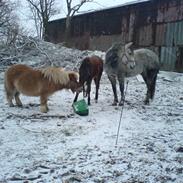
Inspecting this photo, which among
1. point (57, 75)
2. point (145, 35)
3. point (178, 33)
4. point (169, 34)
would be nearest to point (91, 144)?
point (57, 75)

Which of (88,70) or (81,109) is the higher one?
(88,70)

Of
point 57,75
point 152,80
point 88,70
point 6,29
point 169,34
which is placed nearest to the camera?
point 57,75

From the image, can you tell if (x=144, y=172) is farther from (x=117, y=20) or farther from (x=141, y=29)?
(x=117, y=20)

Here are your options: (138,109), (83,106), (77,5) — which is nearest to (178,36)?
(138,109)

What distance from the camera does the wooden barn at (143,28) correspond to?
58.4ft

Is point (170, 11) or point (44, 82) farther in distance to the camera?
point (170, 11)

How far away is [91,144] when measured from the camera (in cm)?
558

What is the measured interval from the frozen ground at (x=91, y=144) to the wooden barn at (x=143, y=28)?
9687 mm

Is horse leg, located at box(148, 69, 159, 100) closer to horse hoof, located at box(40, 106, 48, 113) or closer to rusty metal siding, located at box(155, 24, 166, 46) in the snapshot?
horse hoof, located at box(40, 106, 48, 113)

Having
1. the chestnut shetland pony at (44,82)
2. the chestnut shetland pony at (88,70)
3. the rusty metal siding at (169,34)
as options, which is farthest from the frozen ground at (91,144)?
the rusty metal siding at (169,34)

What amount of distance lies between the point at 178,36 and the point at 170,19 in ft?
3.88

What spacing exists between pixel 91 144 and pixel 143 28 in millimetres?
15471

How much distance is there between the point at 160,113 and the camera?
8.21 meters

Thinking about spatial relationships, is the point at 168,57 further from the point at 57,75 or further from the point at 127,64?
the point at 57,75
